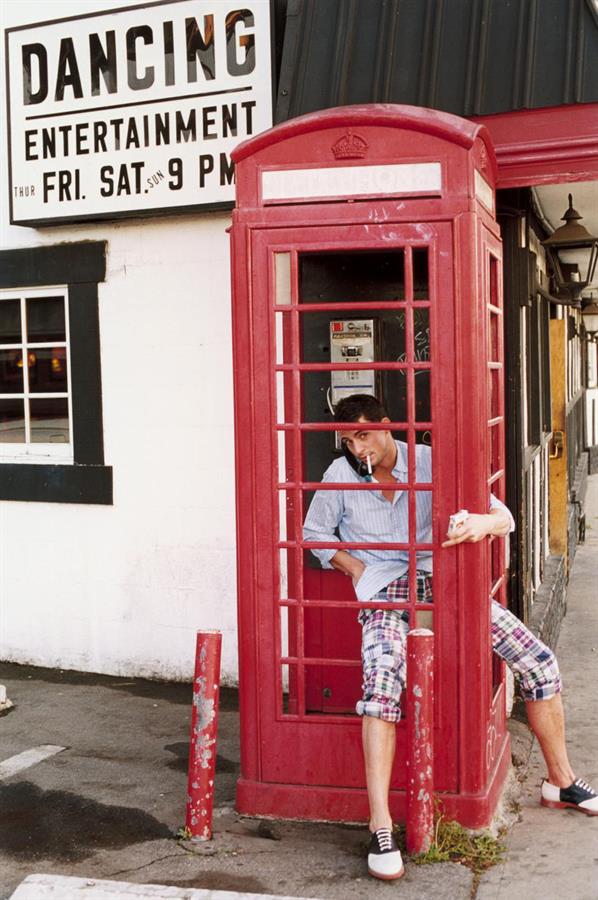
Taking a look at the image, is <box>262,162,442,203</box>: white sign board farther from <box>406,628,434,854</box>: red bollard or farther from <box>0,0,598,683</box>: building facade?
<box>406,628,434,854</box>: red bollard

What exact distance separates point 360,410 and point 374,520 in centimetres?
48

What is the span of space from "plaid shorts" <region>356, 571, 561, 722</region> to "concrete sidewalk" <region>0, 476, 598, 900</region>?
0.62m

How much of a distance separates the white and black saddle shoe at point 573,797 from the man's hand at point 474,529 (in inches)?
49.8

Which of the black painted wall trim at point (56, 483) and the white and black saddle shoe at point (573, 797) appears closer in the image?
the white and black saddle shoe at point (573, 797)

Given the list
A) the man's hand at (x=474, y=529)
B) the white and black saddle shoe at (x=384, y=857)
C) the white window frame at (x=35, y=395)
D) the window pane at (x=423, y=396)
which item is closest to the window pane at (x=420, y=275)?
the window pane at (x=423, y=396)

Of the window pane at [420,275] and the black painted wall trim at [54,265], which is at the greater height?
the black painted wall trim at [54,265]

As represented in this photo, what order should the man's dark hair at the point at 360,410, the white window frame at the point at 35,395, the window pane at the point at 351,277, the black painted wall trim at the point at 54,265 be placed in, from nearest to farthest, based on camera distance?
the man's dark hair at the point at 360,410 → the window pane at the point at 351,277 → the black painted wall trim at the point at 54,265 → the white window frame at the point at 35,395

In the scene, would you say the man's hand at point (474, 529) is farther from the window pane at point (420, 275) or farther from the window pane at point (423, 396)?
the window pane at point (420, 275)

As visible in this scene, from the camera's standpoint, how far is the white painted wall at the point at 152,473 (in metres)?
6.84

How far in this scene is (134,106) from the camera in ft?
22.5

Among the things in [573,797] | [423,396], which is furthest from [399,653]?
[423,396]

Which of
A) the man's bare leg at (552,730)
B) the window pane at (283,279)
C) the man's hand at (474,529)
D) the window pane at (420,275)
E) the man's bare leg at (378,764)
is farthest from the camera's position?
the window pane at (283,279)

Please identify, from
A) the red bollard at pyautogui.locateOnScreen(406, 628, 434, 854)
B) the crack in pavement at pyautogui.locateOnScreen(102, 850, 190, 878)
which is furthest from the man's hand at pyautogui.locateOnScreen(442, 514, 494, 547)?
the crack in pavement at pyautogui.locateOnScreen(102, 850, 190, 878)

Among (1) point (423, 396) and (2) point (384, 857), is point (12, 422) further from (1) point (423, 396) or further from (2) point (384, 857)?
(2) point (384, 857)
